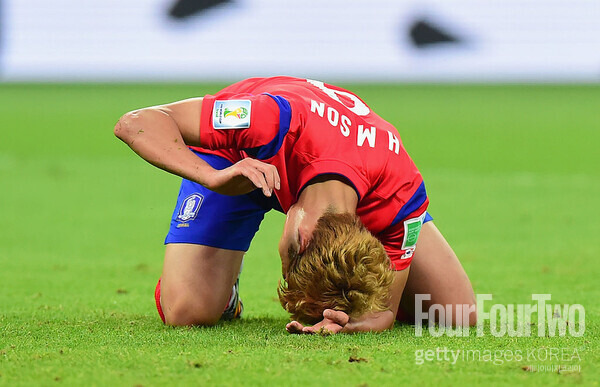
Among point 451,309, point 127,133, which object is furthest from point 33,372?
point 451,309

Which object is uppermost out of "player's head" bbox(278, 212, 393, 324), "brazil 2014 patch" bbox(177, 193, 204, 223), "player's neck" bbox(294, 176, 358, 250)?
"player's neck" bbox(294, 176, 358, 250)

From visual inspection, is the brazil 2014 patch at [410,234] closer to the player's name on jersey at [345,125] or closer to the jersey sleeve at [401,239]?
the jersey sleeve at [401,239]

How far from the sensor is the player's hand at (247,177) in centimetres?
312

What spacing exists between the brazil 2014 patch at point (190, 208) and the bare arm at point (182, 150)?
0.88 m

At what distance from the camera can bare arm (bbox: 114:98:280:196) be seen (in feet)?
10.4

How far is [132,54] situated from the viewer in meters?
15.9

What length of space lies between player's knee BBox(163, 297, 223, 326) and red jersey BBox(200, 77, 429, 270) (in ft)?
2.56

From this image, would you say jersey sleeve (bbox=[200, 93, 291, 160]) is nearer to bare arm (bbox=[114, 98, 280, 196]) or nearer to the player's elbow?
bare arm (bbox=[114, 98, 280, 196])

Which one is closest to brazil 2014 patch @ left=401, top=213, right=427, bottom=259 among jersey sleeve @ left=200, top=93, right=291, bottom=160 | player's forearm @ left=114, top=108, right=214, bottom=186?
jersey sleeve @ left=200, top=93, right=291, bottom=160

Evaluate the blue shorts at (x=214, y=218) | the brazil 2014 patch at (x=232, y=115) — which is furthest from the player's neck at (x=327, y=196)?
the blue shorts at (x=214, y=218)

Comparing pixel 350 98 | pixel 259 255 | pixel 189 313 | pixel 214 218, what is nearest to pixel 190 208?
pixel 214 218

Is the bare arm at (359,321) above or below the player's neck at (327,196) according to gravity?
below

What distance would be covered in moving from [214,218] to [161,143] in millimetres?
1016

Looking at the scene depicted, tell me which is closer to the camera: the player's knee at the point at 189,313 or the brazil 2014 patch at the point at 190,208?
the player's knee at the point at 189,313
